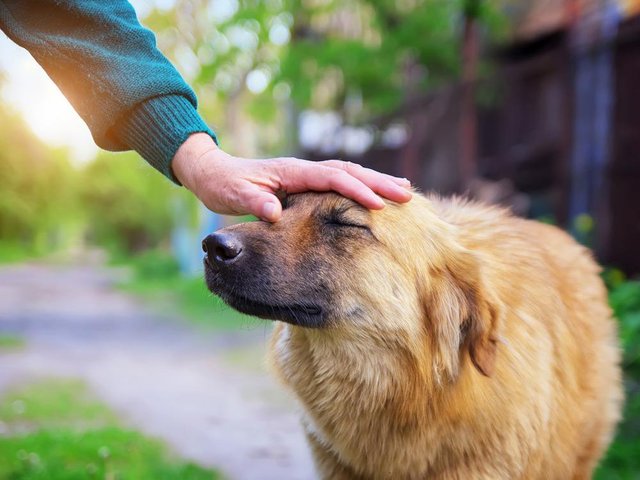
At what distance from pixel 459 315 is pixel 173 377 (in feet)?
14.5

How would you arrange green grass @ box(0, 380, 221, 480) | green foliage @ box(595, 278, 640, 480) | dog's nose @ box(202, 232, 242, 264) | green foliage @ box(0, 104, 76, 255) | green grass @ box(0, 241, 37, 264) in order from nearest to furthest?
dog's nose @ box(202, 232, 242, 264) < green grass @ box(0, 380, 221, 480) < green foliage @ box(595, 278, 640, 480) < green foliage @ box(0, 104, 76, 255) < green grass @ box(0, 241, 37, 264)

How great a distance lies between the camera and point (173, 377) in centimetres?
627

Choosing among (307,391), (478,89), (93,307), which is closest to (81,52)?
(307,391)

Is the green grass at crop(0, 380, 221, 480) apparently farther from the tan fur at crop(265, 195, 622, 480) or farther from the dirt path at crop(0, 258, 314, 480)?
the tan fur at crop(265, 195, 622, 480)

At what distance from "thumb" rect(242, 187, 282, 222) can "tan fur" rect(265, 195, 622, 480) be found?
2.9 inches

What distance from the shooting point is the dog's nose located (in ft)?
7.26

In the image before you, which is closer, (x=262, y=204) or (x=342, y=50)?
(x=262, y=204)

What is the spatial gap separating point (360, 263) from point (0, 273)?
14.6 metres

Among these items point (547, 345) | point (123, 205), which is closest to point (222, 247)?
point (547, 345)

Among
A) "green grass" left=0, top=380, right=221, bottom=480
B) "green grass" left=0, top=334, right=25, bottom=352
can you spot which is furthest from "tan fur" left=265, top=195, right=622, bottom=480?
"green grass" left=0, top=334, right=25, bottom=352

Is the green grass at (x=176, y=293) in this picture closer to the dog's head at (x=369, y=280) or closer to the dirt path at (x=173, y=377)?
the dirt path at (x=173, y=377)

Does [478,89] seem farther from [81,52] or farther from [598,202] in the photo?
[81,52]

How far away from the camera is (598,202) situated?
675 cm

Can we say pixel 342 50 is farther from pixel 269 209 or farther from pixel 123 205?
pixel 123 205
